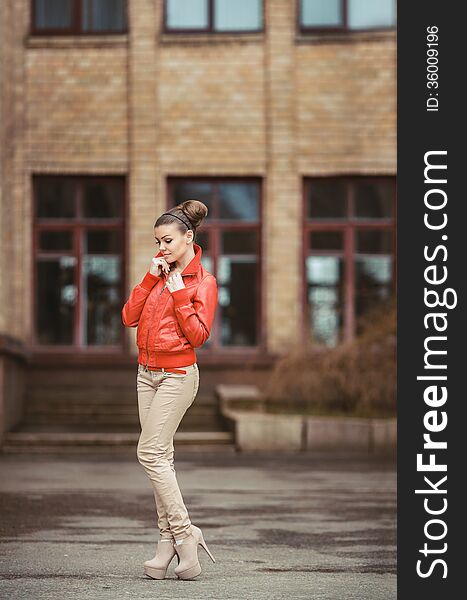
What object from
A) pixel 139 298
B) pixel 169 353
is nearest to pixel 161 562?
pixel 169 353

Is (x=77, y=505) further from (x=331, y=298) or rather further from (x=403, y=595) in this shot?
(x=331, y=298)

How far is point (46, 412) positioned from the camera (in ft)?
77.3

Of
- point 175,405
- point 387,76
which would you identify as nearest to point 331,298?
point 387,76

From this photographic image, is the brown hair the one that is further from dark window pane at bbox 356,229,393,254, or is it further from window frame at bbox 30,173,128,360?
dark window pane at bbox 356,229,393,254

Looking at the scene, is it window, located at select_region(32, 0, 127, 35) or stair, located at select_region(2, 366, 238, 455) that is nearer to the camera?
stair, located at select_region(2, 366, 238, 455)

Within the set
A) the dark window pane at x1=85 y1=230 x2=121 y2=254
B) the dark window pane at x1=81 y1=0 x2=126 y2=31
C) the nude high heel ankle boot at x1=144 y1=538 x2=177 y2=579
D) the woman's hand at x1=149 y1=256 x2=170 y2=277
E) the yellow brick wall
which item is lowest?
the nude high heel ankle boot at x1=144 y1=538 x2=177 y2=579

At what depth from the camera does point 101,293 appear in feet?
82.7

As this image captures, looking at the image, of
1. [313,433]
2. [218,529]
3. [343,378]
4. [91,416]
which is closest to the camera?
[218,529]

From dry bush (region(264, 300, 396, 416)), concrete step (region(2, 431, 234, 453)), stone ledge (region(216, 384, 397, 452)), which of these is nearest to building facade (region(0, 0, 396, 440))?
dry bush (region(264, 300, 396, 416))

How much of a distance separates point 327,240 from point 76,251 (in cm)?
428

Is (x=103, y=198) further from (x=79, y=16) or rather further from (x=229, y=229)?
(x=79, y=16)

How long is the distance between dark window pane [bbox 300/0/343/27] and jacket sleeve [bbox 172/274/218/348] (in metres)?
17.9

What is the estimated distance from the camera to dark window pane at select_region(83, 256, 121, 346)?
25188mm

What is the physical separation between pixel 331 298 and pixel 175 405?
17572 mm
